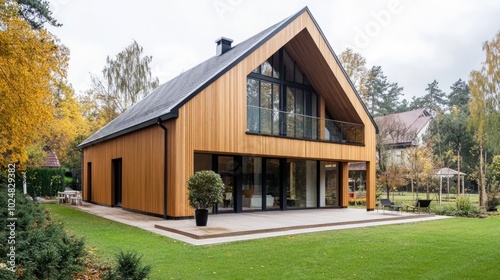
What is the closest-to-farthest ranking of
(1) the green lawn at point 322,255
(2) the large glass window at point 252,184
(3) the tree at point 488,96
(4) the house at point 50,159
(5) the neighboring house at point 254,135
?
1. (1) the green lawn at point 322,255
2. (5) the neighboring house at point 254,135
3. (2) the large glass window at point 252,184
4. (3) the tree at point 488,96
5. (4) the house at point 50,159

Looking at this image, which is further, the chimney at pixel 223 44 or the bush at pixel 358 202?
the bush at pixel 358 202

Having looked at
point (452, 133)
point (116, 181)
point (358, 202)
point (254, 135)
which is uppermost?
point (452, 133)

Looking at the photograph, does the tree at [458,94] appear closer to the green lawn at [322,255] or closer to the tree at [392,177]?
the tree at [392,177]

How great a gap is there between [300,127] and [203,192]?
6.82m

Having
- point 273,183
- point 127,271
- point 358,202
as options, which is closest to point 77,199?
point 273,183

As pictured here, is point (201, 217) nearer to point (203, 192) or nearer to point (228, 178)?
point (203, 192)

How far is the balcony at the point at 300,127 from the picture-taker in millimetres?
14633

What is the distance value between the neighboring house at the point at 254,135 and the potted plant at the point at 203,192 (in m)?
1.68

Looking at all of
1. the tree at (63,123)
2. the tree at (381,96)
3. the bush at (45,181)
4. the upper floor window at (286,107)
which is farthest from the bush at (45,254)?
the tree at (381,96)

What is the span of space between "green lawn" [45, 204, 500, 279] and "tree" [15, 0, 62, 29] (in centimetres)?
918

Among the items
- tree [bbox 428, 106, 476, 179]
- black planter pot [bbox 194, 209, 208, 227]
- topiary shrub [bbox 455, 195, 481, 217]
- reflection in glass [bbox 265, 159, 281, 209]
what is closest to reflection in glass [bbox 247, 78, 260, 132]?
reflection in glass [bbox 265, 159, 281, 209]

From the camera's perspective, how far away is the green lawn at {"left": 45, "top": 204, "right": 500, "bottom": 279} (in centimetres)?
596

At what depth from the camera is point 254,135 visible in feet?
46.4

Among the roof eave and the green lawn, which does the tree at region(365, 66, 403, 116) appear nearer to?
the roof eave
